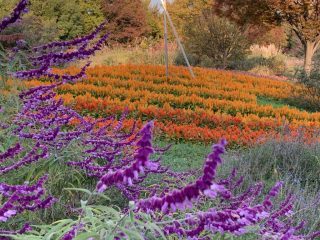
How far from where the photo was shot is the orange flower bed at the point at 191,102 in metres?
6.87

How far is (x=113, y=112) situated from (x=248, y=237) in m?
5.68

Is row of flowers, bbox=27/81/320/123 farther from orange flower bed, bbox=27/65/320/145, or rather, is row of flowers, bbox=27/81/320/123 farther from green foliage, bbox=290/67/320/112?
green foliage, bbox=290/67/320/112

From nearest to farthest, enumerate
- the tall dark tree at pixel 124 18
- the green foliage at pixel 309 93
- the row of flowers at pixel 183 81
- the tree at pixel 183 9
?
the row of flowers at pixel 183 81 < the green foliage at pixel 309 93 < the tall dark tree at pixel 124 18 < the tree at pixel 183 9

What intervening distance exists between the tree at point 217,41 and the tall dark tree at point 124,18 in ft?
27.5

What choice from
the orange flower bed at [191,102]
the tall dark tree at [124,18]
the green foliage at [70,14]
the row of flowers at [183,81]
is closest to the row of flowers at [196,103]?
the orange flower bed at [191,102]

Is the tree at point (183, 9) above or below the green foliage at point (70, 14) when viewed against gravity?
above

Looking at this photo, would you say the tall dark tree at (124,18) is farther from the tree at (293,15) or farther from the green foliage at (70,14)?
the tree at (293,15)

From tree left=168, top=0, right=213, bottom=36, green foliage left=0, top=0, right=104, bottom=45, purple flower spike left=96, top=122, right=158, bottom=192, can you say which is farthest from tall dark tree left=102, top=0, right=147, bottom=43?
purple flower spike left=96, top=122, right=158, bottom=192

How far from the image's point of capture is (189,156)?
5.66 m

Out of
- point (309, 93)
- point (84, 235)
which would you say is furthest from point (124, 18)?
point (84, 235)

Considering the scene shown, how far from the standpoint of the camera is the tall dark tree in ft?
91.2

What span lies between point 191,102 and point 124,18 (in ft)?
66.5

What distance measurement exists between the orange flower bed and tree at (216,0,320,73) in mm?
6851

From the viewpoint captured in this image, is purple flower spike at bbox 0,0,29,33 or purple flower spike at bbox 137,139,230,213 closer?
purple flower spike at bbox 137,139,230,213
